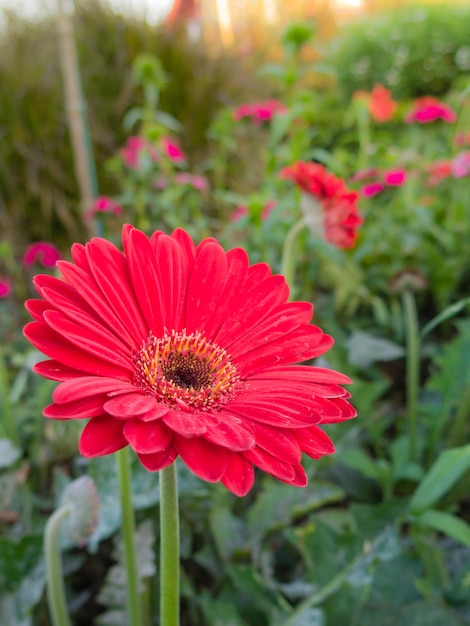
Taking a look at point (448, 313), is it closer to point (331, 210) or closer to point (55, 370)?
point (331, 210)

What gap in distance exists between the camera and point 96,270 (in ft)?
1.52

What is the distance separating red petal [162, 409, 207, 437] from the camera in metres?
0.37

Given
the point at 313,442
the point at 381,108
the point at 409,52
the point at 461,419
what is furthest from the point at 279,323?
the point at 409,52

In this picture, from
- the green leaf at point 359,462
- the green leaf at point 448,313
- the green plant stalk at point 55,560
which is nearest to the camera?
the green plant stalk at point 55,560

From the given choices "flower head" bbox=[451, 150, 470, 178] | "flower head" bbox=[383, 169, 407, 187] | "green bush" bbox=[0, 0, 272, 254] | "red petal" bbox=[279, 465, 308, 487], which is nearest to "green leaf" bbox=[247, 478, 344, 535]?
"red petal" bbox=[279, 465, 308, 487]

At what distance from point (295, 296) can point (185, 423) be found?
32.6 inches

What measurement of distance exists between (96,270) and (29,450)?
2.38ft

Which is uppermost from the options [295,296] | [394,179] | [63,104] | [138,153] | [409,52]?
[409,52]

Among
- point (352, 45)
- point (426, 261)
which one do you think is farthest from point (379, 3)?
point (426, 261)

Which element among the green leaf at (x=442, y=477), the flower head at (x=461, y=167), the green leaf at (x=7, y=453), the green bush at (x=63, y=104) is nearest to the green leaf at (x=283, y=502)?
the green leaf at (x=442, y=477)

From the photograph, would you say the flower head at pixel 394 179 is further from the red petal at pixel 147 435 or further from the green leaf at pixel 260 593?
the red petal at pixel 147 435

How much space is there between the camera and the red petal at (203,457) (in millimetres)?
371

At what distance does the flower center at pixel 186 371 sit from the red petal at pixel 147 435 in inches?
4.2

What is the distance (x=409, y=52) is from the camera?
5992 mm
